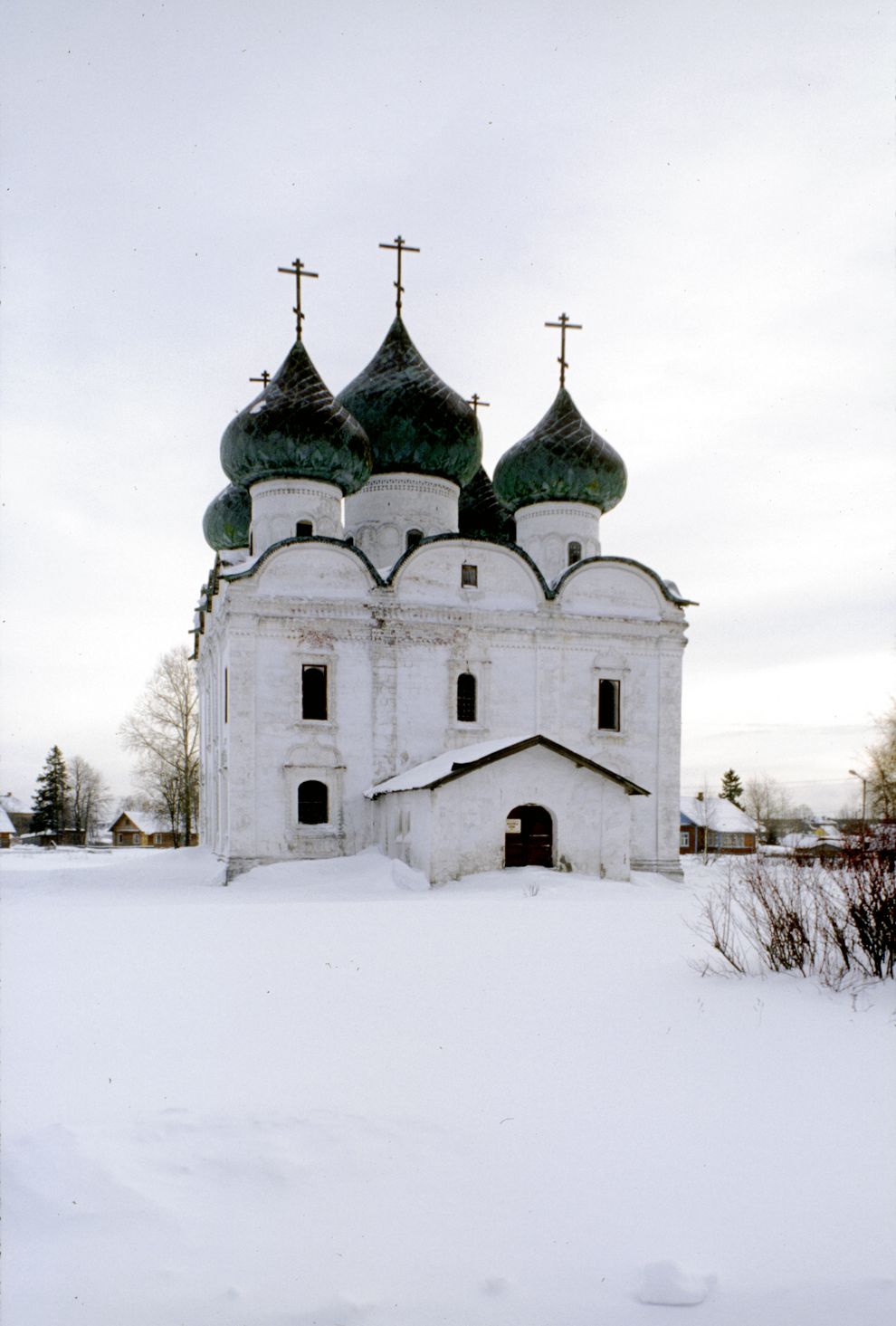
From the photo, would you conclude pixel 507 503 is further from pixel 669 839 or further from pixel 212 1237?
pixel 212 1237

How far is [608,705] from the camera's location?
826 inches

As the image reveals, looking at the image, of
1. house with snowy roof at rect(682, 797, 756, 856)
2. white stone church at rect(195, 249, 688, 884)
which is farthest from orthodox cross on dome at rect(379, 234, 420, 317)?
house with snowy roof at rect(682, 797, 756, 856)

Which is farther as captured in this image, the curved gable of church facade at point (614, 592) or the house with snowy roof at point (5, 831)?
the house with snowy roof at point (5, 831)

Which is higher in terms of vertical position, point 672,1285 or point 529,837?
point 672,1285

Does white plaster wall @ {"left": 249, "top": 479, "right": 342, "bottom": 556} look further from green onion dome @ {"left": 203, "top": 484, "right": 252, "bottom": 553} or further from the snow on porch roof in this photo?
the snow on porch roof

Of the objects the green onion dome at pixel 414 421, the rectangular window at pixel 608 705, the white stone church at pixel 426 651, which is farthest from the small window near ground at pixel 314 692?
the rectangular window at pixel 608 705

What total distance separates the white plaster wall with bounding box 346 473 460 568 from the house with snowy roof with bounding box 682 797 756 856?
28.1m

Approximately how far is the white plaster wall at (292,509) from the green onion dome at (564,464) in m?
4.56

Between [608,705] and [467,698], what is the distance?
3253 millimetres

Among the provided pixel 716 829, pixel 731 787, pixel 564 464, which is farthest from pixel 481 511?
pixel 731 787

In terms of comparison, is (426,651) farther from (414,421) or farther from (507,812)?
(414,421)

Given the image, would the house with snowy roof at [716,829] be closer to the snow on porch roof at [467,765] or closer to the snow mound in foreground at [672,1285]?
the snow on porch roof at [467,765]

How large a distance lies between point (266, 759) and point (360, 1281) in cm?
1590

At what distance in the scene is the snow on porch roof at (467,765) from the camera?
16375 millimetres
